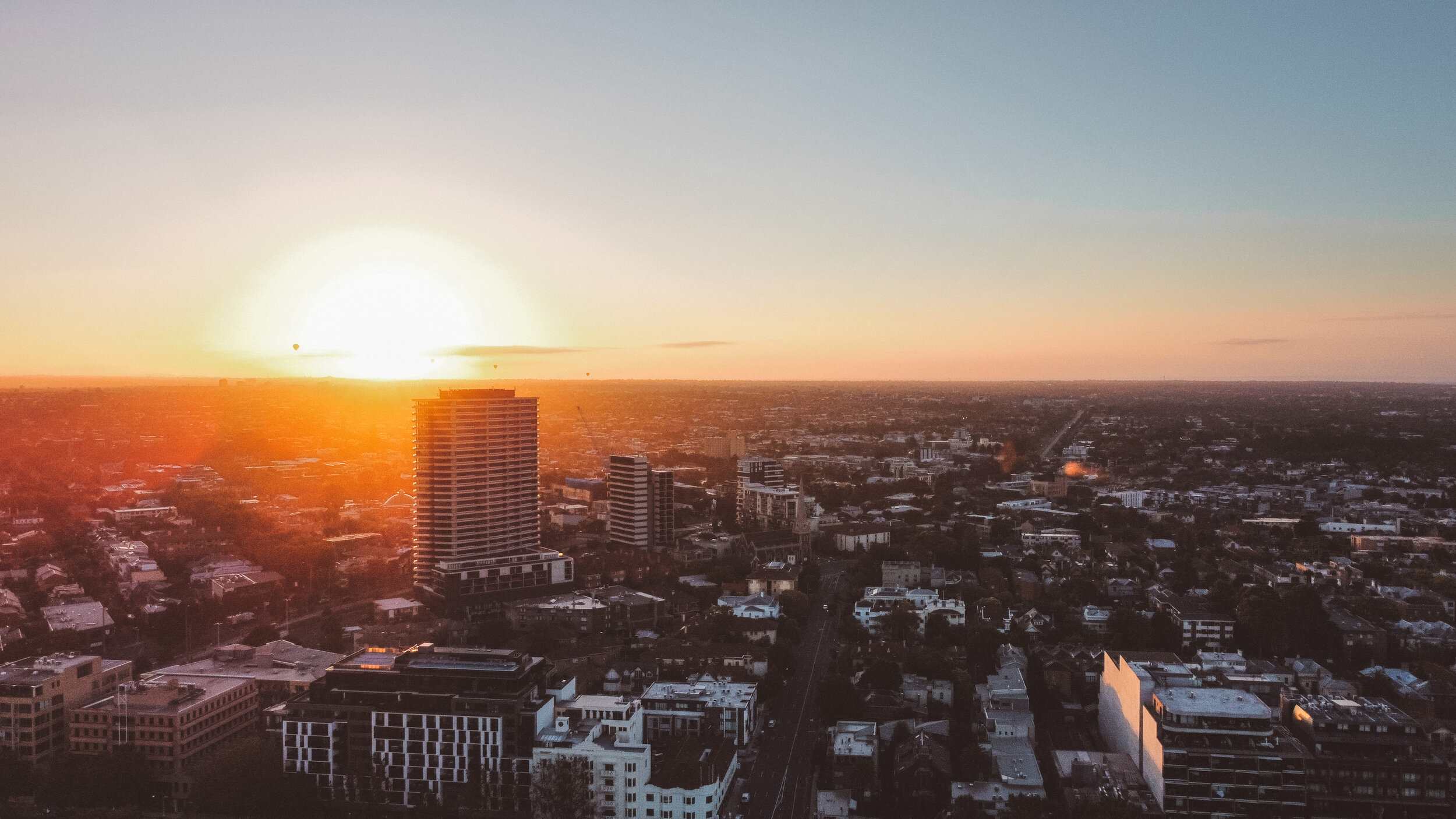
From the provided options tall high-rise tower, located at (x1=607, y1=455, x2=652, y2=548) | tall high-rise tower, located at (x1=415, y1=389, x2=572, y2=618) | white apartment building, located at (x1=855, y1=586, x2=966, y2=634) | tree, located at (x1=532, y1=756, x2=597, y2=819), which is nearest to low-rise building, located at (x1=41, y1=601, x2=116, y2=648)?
tall high-rise tower, located at (x1=415, y1=389, x2=572, y2=618)

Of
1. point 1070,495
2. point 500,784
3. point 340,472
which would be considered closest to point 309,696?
point 500,784

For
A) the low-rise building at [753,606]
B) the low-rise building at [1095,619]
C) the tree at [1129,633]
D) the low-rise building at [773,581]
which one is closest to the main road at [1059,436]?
the low-rise building at [773,581]

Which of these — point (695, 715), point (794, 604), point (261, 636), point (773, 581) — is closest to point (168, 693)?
point (261, 636)

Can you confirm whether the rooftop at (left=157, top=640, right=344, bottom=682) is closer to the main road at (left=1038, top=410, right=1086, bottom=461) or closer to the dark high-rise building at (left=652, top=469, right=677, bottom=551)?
the dark high-rise building at (left=652, top=469, right=677, bottom=551)

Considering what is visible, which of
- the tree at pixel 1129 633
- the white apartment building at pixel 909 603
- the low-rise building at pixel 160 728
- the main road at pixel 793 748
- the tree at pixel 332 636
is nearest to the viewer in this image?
the main road at pixel 793 748

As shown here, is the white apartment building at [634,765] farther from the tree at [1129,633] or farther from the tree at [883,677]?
the tree at [1129,633]

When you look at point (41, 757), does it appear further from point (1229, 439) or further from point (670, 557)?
point (1229, 439)

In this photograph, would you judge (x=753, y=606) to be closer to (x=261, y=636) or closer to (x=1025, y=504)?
(x=261, y=636)
